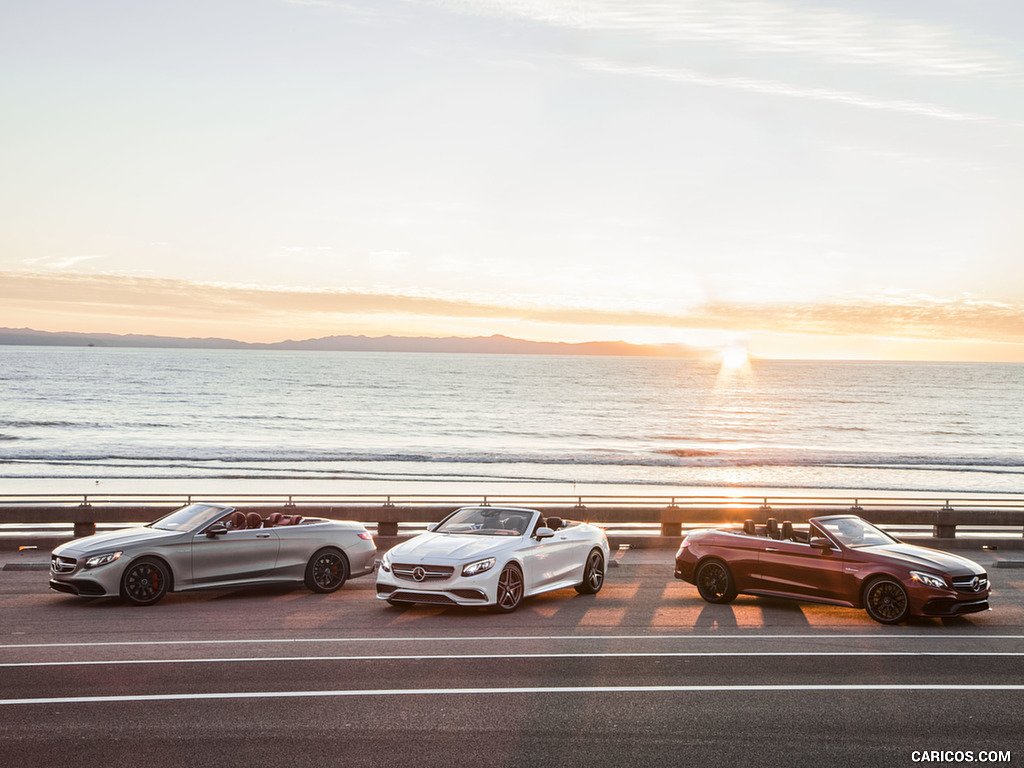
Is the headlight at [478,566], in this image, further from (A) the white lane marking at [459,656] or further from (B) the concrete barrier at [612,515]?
(B) the concrete barrier at [612,515]

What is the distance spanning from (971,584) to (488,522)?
6.73m

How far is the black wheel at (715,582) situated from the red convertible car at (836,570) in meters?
0.02

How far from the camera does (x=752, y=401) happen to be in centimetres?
12288

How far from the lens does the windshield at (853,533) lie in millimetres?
13055

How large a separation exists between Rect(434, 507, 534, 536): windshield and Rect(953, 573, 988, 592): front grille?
592 cm

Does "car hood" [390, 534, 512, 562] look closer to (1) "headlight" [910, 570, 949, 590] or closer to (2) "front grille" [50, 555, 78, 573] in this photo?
(2) "front grille" [50, 555, 78, 573]

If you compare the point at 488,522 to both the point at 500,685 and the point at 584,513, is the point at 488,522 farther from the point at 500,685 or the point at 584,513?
the point at 584,513

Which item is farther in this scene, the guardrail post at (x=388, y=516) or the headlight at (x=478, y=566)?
the guardrail post at (x=388, y=516)

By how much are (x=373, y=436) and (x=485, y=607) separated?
182 feet

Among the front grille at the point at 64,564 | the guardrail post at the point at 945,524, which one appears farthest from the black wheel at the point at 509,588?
the guardrail post at the point at 945,524

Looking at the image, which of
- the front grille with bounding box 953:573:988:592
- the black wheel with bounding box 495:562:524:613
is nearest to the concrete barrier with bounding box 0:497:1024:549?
the black wheel with bounding box 495:562:524:613

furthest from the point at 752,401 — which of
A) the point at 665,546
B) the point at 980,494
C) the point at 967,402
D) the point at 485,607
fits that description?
the point at 485,607

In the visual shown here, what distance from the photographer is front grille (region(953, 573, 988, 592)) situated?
39.3ft

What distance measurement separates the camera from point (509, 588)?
41.5ft
